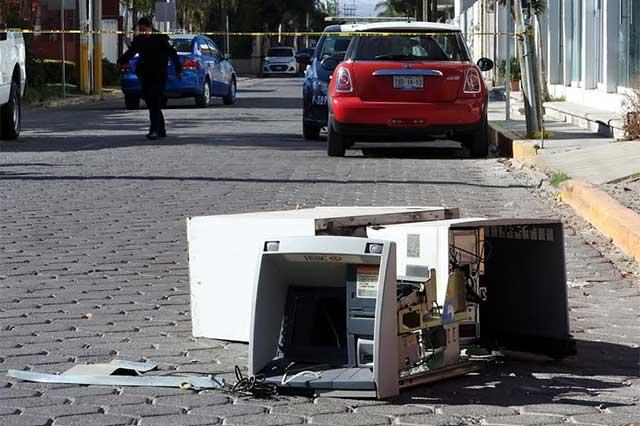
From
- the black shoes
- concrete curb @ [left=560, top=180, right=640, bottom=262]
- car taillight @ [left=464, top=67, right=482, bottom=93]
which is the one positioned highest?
car taillight @ [left=464, top=67, right=482, bottom=93]

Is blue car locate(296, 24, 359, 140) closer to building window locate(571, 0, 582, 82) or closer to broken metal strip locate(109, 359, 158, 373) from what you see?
building window locate(571, 0, 582, 82)

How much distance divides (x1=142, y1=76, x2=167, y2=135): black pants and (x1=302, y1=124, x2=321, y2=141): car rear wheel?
83.3 inches

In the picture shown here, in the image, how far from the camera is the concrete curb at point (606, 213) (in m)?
9.96

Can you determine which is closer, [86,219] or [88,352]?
[88,352]

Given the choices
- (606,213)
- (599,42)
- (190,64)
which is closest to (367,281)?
(606,213)

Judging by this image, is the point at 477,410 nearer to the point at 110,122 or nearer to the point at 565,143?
the point at 565,143

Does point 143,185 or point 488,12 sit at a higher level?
point 488,12

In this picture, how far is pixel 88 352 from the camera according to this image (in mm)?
6832

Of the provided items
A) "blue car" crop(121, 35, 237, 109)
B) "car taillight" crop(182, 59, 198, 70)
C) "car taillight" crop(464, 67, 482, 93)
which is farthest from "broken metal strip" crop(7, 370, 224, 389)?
"car taillight" crop(182, 59, 198, 70)

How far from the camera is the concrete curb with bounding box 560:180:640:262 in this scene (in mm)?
9961

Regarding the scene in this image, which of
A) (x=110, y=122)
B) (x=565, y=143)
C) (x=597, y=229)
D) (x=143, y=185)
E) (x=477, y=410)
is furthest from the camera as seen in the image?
(x=110, y=122)

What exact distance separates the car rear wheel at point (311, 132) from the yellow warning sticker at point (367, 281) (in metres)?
15.7

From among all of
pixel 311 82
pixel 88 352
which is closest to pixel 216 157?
pixel 311 82

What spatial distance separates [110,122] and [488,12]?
2501 cm
